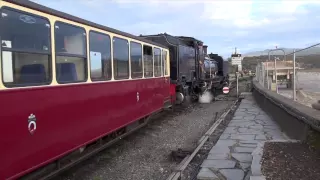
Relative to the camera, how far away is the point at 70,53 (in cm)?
540

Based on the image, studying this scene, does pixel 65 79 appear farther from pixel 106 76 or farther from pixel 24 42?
pixel 106 76

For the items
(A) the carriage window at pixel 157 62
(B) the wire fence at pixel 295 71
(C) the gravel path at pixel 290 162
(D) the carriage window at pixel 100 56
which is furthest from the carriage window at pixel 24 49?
(A) the carriage window at pixel 157 62

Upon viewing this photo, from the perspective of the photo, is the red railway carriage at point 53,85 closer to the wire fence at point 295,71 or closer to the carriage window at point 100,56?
the carriage window at point 100,56

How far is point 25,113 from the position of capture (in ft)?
14.0

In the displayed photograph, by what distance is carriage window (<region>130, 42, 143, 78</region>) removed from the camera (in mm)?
8313

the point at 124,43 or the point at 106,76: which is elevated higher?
the point at 124,43

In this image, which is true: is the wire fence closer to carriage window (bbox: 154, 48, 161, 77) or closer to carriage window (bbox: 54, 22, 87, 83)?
carriage window (bbox: 154, 48, 161, 77)

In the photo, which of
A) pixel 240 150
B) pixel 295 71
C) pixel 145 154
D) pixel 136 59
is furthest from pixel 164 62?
pixel 240 150

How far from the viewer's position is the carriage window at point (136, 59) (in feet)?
27.3

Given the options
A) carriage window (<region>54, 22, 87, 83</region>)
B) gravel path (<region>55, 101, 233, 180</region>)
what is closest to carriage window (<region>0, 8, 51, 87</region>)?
carriage window (<region>54, 22, 87, 83</region>)

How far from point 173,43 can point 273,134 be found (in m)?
6.54

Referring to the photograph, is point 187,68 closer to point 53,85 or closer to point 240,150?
point 240,150

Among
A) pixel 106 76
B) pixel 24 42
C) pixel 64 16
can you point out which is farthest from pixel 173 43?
pixel 24 42

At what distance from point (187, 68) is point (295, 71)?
603cm
